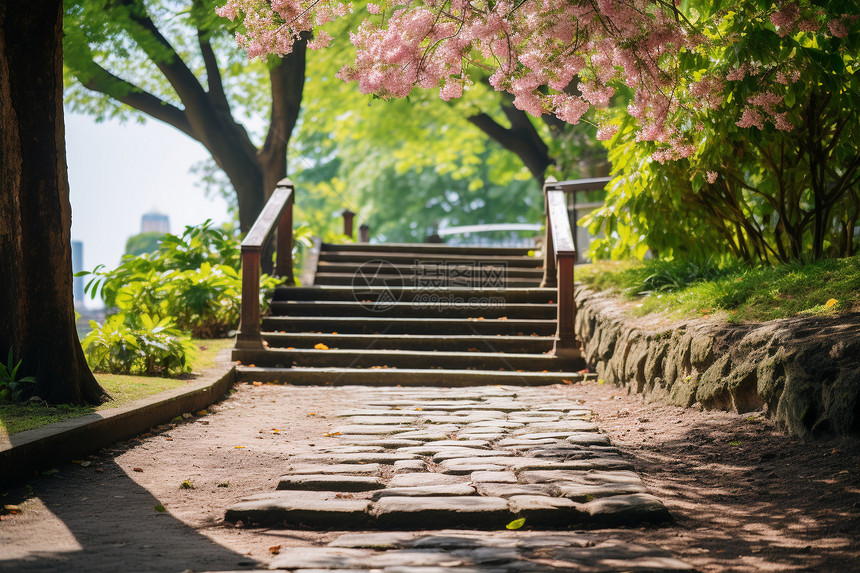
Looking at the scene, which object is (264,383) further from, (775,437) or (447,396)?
(775,437)

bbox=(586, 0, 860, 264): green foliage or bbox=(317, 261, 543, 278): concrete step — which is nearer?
bbox=(586, 0, 860, 264): green foliage

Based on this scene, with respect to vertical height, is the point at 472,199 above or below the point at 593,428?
above

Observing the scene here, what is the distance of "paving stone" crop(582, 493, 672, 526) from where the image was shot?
337cm

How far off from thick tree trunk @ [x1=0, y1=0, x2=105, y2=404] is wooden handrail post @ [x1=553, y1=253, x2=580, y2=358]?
4.84 meters

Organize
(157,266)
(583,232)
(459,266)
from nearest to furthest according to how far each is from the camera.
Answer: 1. (157,266)
2. (459,266)
3. (583,232)

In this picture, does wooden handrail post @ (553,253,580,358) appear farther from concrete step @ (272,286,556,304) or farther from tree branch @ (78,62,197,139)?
tree branch @ (78,62,197,139)

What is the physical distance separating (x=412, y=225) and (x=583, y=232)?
22618 millimetres

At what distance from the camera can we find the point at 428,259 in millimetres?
11617

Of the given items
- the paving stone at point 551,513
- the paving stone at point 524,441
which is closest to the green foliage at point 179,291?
the paving stone at point 524,441

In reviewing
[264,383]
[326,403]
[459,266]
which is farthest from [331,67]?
[326,403]

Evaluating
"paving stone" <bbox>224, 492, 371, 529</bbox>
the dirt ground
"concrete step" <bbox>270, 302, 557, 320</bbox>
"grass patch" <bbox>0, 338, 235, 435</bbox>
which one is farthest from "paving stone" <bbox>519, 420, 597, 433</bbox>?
"concrete step" <bbox>270, 302, 557, 320</bbox>

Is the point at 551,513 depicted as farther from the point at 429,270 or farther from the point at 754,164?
the point at 429,270

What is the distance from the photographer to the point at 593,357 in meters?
8.17

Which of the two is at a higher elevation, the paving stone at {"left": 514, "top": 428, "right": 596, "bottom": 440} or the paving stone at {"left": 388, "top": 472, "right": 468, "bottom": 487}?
the paving stone at {"left": 388, "top": 472, "right": 468, "bottom": 487}
